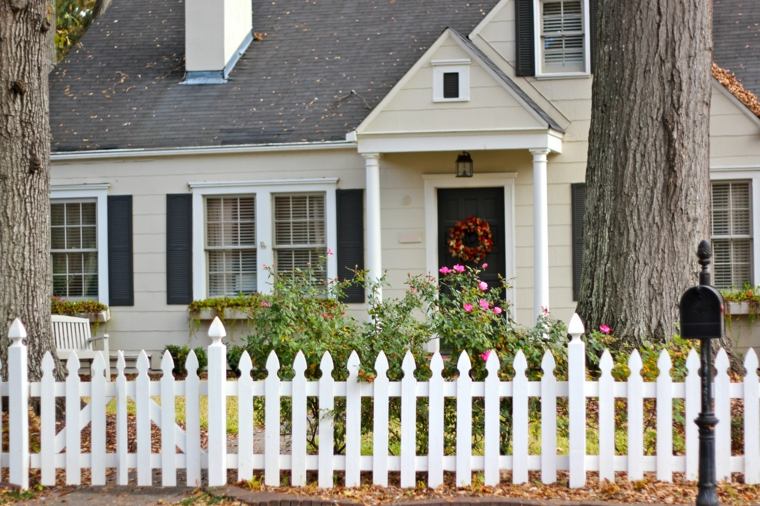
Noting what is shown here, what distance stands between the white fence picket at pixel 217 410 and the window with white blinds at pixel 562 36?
837cm

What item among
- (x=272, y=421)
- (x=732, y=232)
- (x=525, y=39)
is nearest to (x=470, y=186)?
(x=525, y=39)

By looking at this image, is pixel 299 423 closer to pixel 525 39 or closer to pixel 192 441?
pixel 192 441

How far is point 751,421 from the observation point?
6578 millimetres

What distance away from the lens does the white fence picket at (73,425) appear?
6.98 m

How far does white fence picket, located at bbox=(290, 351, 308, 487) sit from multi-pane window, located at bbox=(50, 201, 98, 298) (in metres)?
8.68

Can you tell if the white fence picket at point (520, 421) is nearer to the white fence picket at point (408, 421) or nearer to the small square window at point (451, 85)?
the white fence picket at point (408, 421)

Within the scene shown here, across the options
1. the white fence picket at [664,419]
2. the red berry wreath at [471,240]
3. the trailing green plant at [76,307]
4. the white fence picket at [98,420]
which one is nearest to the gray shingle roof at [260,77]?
the red berry wreath at [471,240]

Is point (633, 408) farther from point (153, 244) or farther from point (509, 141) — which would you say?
point (153, 244)

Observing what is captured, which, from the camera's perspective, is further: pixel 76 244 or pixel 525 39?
pixel 76 244

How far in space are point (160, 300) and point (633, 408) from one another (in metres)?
9.12

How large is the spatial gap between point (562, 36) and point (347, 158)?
3276 mm

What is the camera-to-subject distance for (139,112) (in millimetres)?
15094

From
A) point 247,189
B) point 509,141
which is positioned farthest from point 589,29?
point 247,189

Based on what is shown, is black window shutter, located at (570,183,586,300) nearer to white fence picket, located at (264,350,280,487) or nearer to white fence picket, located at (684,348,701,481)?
white fence picket, located at (684,348,701,481)
